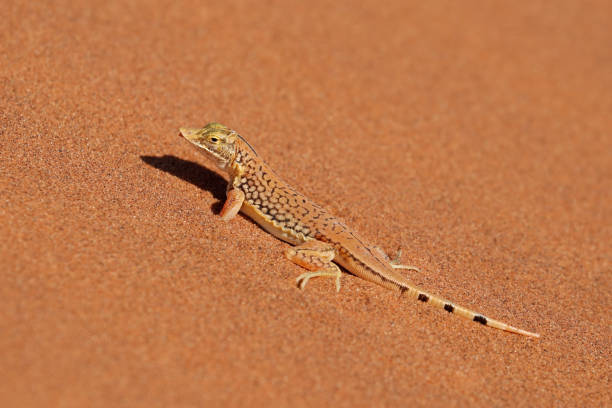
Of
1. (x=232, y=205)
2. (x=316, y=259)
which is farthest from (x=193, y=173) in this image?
(x=316, y=259)

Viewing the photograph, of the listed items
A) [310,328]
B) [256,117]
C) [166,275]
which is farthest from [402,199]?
[166,275]

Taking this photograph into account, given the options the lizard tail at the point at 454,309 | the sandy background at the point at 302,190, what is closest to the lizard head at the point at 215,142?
the sandy background at the point at 302,190

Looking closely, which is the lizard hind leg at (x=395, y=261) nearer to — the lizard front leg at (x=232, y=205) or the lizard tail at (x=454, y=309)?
the lizard tail at (x=454, y=309)

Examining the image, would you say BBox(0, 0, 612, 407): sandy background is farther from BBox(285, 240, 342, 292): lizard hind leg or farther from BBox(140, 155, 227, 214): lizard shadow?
BBox(285, 240, 342, 292): lizard hind leg

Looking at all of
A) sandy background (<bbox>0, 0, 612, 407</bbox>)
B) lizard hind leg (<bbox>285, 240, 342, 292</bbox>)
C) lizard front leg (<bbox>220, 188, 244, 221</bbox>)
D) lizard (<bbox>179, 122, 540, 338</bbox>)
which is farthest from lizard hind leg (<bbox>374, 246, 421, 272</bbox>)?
lizard front leg (<bbox>220, 188, 244, 221</bbox>)

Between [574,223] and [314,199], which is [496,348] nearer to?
[314,199]
